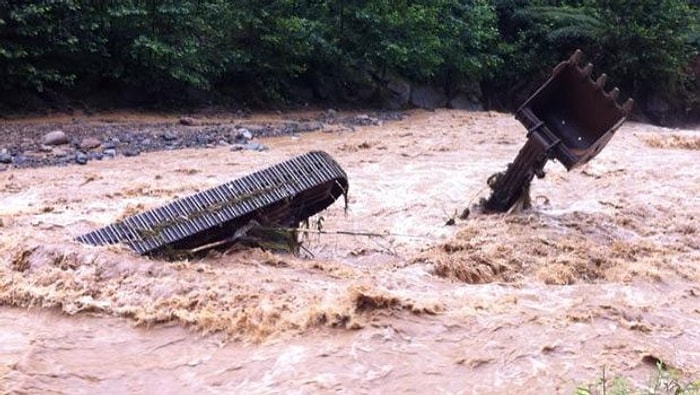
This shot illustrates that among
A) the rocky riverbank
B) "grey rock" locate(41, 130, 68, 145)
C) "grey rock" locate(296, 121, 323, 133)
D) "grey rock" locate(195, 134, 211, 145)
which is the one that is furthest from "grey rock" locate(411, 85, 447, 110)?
"grey rock" locate(41, 130, 68, 145)

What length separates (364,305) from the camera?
4195 mm

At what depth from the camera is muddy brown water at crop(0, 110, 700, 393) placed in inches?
142

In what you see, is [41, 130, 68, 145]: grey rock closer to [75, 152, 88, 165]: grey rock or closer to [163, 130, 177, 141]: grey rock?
[75, 152, 88, 165]: grey rock

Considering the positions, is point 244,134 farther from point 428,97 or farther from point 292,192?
point 428,97

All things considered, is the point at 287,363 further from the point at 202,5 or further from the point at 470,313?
the point at 202,5

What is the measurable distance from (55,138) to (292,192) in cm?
728

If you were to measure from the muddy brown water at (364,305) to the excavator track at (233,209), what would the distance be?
0.26m

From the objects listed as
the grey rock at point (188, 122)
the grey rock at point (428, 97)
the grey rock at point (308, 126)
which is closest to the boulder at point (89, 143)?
the grey rock at point (188, 122)

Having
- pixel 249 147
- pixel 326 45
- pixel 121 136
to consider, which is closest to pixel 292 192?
pixel 249 147

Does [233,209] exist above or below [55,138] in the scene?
above

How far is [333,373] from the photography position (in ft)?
11.7

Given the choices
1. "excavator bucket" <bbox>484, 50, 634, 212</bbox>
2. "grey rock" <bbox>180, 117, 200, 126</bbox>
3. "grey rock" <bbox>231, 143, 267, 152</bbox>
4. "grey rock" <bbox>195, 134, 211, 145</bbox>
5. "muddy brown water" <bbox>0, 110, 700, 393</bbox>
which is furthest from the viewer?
"grey rock" <bbox>180, 117, 200, 126</bbox>

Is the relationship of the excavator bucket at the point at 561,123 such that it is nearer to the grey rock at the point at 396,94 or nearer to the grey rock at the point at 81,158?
the grey rock at the point at 81,158

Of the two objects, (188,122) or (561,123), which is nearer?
(561,123)
